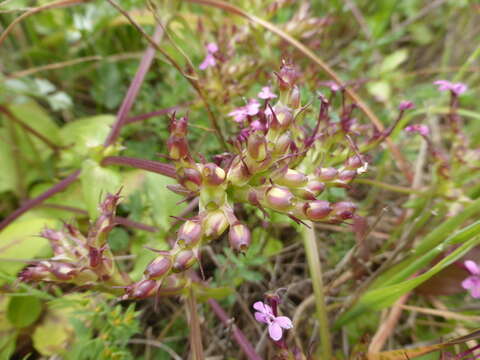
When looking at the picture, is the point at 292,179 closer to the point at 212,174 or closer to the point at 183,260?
the point at 212,174

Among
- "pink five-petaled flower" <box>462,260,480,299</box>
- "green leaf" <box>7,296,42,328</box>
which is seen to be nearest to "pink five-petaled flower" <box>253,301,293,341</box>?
"pink five-petaled flower" <box>462,260,480,299</box>

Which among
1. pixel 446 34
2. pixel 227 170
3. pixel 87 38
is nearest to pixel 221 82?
pixel 227 170

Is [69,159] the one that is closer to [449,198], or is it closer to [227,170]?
[227,170]

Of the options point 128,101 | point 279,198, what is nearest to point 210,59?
point 128,101

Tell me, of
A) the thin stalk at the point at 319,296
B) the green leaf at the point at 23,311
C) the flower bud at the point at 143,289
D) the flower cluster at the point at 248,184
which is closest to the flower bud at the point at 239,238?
the flower cluster at the point at 248,184

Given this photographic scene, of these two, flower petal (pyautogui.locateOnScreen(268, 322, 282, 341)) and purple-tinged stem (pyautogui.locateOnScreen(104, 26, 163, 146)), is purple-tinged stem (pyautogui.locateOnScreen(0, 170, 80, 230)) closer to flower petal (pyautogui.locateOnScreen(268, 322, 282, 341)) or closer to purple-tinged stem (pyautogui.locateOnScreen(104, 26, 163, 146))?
purple-tinged stem (pyautogui.locateOnScreen(104, 26, 163, 146))
